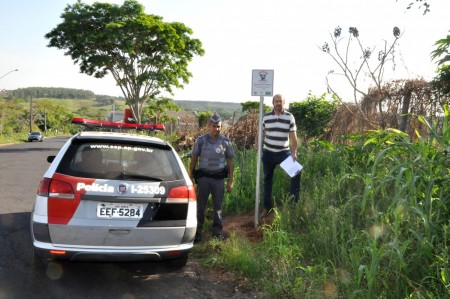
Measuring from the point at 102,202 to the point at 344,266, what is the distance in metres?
2.42

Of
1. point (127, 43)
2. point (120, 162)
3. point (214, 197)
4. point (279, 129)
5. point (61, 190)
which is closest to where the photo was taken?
point (61, 190)

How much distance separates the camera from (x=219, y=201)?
17.9ft

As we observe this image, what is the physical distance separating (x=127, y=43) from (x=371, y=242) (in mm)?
25150

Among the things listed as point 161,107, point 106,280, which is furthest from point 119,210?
point 161,107

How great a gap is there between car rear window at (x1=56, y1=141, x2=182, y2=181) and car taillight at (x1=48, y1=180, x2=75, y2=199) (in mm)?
127

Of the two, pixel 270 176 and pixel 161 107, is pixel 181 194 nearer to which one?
pixel 270 176

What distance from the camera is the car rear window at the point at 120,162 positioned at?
12.3 feet

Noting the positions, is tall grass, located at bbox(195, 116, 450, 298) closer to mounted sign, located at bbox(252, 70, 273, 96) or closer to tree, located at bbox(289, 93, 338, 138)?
mounted sign, located at bbox(252, 70, 273, 96)

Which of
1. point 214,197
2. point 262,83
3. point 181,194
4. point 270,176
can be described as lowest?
point 214,197

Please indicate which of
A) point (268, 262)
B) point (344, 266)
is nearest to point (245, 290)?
point (268, 262)

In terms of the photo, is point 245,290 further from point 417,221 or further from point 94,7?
point 94,7

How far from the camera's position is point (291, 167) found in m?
5.62

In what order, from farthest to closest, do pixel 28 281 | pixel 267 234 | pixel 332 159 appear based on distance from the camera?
pixel 332 159 → pixel 267 234 → pixel 28 281

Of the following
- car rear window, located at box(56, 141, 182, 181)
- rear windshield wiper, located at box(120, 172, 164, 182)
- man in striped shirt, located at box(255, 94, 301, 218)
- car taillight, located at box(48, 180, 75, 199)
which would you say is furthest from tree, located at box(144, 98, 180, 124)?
car taillight, located at box(48, 180, 75, 199)
